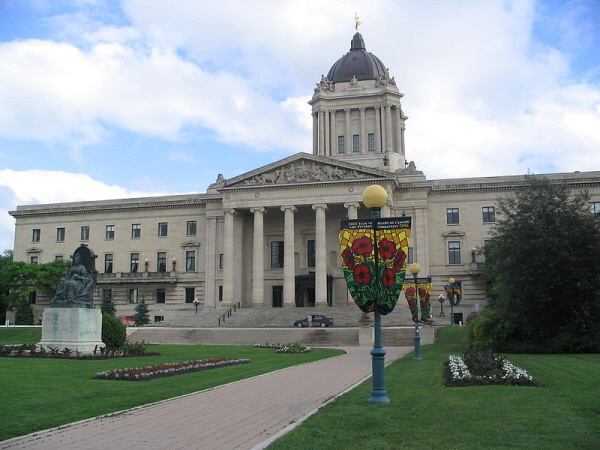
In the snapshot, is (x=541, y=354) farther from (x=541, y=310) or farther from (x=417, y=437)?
(x=417, y=437)

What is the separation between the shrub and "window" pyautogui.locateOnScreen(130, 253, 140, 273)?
43147mm

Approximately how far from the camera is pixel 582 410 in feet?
39.9

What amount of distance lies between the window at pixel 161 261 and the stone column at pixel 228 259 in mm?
11495

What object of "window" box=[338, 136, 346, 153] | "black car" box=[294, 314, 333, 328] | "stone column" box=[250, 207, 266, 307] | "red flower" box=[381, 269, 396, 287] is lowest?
"black car" box=[294, 314, 333, 328]

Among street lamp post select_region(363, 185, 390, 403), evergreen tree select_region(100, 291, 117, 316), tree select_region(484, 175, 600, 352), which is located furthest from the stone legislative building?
street lamp post select_region(363, 185, 390, 403)

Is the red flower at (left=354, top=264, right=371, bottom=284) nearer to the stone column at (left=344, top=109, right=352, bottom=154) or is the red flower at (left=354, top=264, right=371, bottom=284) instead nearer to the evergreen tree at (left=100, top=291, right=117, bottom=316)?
the evergreen tree at (left=100, top=291, right=117, bottom=316)

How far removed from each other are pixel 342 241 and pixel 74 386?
26.7 feet

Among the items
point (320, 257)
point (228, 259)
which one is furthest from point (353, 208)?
point (228, 259)

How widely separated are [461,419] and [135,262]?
65.6 metres

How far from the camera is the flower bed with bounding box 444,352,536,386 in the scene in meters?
16.6

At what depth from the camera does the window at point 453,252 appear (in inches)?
2544

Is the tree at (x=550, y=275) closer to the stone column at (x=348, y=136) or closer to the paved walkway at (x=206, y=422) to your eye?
the paved walkway at (x=206, y=422)

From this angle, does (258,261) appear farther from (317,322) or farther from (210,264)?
(317,322)

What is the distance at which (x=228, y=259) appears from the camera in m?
63.3
